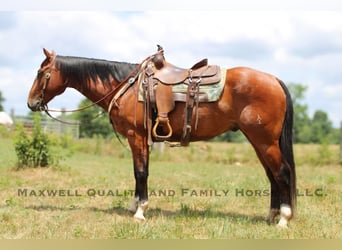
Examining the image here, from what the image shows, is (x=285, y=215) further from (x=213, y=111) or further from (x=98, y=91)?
(x=98, y=91)

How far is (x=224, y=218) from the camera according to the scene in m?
5.30

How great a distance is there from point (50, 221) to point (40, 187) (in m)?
2.61

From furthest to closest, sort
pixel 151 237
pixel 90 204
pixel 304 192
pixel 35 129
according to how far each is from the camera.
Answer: pixel 35 129
pixel 304 192
pixel 90 204
pixel 151 237

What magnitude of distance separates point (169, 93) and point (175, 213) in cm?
178

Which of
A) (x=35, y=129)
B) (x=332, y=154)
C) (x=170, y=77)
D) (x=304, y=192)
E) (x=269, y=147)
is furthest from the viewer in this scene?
(x=332, y=154)

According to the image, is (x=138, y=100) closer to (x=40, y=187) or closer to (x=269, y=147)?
(x=269, y=147)

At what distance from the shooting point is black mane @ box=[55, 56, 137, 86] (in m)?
5.66

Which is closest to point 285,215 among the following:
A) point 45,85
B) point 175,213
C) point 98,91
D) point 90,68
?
point 175,213

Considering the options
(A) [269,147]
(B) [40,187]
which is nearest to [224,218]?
(A) [269,147]

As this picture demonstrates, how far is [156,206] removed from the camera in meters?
6.24

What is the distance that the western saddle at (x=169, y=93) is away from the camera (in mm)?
5148

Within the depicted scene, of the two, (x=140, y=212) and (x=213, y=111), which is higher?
(x=213, y=111)

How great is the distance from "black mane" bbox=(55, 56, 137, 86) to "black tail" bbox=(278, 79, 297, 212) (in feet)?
7.31

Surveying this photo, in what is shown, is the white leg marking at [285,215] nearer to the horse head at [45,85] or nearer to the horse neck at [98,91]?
the horse neck at [98,91]
